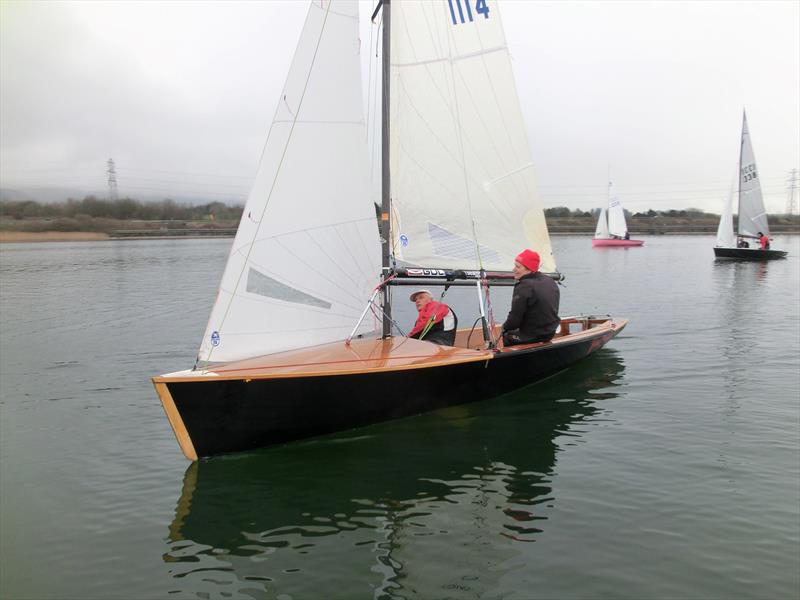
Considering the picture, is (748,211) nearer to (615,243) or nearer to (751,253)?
(751,253)

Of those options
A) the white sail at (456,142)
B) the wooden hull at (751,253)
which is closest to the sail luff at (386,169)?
the white sail at (456,142)

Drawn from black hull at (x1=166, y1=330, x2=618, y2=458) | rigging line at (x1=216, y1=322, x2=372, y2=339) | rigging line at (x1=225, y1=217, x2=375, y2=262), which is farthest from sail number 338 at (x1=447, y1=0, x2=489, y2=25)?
black hull at (x1=166, y1=330, x2=618, y2=458)

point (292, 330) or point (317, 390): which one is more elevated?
point (292, 330)

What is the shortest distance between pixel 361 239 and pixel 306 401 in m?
2.24

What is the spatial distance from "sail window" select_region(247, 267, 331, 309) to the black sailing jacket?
9.00ft

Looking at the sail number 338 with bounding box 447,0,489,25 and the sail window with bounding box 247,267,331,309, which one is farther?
the sail number 338 with bounding box 447,0,489,25

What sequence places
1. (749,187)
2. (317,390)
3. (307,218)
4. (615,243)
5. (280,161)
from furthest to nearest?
(615,243)
(749,187)
(307,218)
(280,161)
(317,390)

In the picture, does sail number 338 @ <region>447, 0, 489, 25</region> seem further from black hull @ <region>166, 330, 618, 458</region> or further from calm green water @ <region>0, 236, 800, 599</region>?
calm green water @ <region>0, 236, 800, 599</region>

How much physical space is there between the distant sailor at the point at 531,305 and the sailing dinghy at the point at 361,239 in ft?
0.77

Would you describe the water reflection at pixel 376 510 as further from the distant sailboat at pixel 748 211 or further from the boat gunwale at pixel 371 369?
the distant sailboat at pixel 748 211

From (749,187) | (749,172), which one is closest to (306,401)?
(749,187)

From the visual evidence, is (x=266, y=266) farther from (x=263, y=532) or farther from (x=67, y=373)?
(x=67, y=373)

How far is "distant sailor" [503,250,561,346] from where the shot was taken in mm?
8133

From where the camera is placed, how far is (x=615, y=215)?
56438 mm
